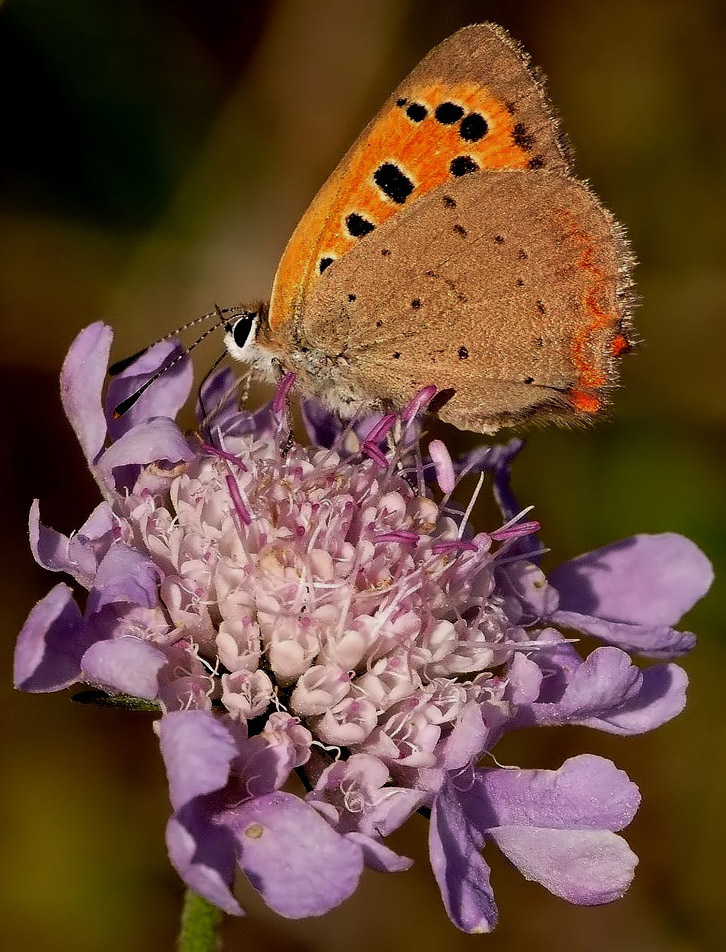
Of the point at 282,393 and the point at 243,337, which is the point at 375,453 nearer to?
the point at 282,393

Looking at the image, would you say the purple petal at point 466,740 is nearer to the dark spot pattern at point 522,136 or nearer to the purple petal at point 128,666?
the purple petal at point 128,666

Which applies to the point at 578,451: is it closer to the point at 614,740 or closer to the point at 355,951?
the point at 614,740

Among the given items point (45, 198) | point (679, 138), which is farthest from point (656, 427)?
point (45, 198)

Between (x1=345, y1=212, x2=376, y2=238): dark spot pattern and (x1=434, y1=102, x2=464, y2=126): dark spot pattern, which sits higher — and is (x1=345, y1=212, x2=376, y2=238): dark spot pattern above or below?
below

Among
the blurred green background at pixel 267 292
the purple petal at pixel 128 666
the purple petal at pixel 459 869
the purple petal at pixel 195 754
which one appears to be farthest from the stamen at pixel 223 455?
the blurred green background at pixel 267 292

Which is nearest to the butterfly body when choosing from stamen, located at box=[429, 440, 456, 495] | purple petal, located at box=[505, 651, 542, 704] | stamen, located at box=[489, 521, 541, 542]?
stamen, located at box=[429, 440, 456, 495]

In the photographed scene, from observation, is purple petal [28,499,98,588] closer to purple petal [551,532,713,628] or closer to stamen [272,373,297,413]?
stamen [272,373,297,413]
